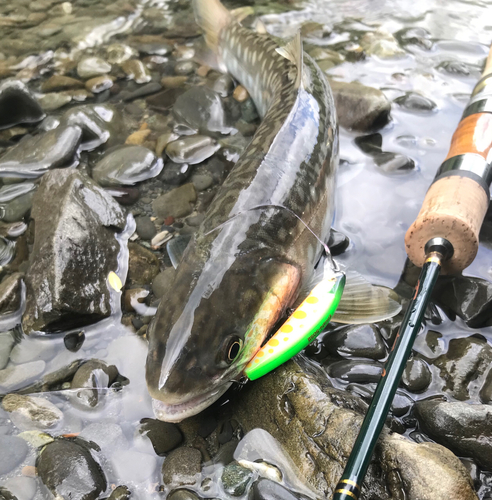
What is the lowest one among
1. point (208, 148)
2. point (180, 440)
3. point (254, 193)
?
point (180, 440)

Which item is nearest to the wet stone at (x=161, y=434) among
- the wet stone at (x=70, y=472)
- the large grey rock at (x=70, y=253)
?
the wet stone at (x=70, y=472)

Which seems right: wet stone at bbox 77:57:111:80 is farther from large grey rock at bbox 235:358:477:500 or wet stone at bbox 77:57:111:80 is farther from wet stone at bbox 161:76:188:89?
large grey rock at bbox 235:358:477:500

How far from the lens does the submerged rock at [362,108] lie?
4184 mm

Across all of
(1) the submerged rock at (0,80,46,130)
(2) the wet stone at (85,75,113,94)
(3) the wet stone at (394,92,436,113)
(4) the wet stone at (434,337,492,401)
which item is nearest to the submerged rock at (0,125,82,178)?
(1) the submerged rock at (0,80,46,130)

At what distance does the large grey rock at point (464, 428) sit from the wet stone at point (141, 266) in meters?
1.88

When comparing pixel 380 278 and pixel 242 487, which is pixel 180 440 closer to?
pixel 242 487

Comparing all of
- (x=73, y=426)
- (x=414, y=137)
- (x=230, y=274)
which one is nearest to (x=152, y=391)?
(x=73, y=426)

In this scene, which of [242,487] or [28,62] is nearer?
[242,487]

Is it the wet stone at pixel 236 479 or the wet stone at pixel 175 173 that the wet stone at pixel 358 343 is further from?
the wet stone at pixel 175 173

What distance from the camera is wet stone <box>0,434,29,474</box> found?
84.1 inches

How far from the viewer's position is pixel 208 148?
4164mm

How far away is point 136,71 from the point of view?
518 cm

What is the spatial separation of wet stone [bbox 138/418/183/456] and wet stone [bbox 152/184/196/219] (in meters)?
1.69

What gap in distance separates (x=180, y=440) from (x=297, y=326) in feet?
2.61
